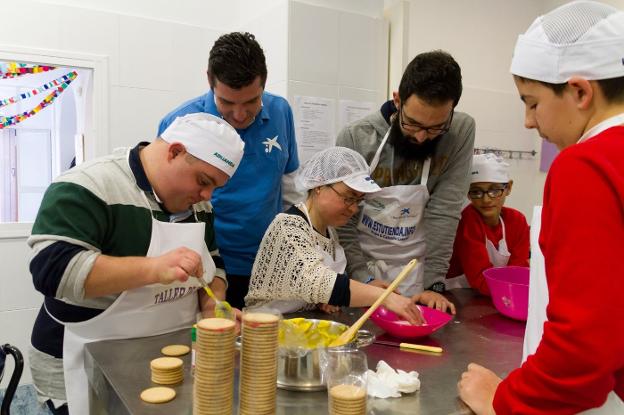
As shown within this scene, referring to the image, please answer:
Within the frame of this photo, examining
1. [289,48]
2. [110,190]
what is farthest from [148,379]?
[289,48]

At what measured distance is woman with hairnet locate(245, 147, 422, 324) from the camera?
1439 millimetres

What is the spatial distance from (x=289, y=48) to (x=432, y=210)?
40.0 inches

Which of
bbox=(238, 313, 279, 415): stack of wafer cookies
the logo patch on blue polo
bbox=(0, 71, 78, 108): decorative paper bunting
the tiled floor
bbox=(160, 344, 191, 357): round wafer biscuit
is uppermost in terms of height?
bbox=(0, 71, 78, 108): decorative paper bunting

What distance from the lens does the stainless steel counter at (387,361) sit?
97cm

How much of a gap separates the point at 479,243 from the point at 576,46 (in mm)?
1310

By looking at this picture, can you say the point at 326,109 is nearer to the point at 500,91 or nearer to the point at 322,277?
the point at 322,277

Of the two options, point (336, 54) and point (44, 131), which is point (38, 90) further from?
point (336, 54)

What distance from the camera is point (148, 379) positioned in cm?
107

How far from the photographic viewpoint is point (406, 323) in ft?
4.51

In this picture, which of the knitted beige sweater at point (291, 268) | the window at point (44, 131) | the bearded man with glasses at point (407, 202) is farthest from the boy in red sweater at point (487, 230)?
the window at point (44, 131)

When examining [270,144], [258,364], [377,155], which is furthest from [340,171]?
[258,364]

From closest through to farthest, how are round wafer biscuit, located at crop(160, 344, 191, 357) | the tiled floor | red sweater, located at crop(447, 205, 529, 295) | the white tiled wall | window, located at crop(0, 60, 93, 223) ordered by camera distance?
1. round wafer biscuit, located at crop(160, 344, 191, 357)
2. red sweater, located at crop(447, 205, 529, 295)
3. the tiled floor
4. window, located at crop(0, 60, 93, 223)
5. the white tiled wall

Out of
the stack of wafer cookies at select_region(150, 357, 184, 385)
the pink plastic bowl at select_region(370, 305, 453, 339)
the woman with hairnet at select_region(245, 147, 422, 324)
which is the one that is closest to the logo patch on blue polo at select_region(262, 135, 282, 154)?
the woman with hairnet at select_region(245, 147, 422, 324)

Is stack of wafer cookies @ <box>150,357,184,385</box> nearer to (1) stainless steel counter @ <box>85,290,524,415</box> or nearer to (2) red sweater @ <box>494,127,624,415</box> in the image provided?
(1) stainless steel counter @ <box>85,290,524,415</box>
